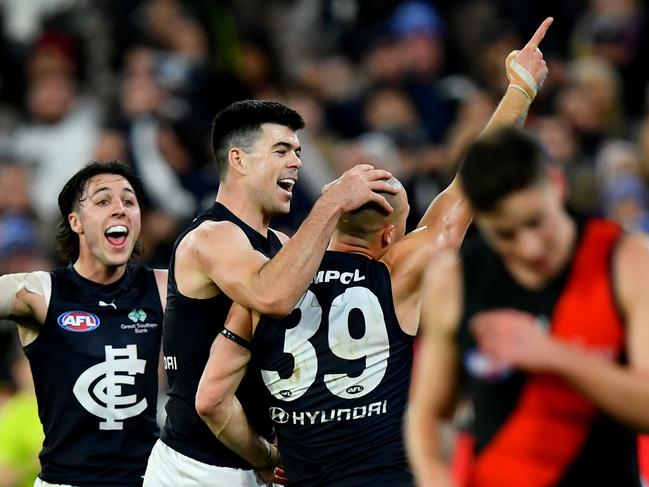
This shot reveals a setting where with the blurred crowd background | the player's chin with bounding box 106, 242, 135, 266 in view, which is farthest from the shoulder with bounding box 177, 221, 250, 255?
the blurred crowd background

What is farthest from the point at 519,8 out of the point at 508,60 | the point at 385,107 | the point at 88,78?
the point at 508,60

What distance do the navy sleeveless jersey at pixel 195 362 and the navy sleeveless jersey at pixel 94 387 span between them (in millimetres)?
266

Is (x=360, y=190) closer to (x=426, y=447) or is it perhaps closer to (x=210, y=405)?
(x=210, y=405)

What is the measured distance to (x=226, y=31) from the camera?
14109 mm

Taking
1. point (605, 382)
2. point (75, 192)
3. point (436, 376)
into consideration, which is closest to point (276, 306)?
point (436, 376)

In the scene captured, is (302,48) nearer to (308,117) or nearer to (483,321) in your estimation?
(308,117)

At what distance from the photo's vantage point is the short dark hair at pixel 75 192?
6.50 m

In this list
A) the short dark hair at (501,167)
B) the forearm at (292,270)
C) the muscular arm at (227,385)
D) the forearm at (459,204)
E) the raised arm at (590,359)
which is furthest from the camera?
the forearm at (459,204)

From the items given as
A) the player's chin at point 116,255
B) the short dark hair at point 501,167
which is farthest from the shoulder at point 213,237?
the short dark hair at point 501,167

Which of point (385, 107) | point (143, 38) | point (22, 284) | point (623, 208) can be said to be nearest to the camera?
point (22, 284)

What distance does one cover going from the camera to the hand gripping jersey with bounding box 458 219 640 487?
12.7 ft

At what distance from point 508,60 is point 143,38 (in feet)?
25.5

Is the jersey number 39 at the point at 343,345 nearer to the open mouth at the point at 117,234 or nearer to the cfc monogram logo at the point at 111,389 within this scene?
the cfc monogram logo at the point at 111,389

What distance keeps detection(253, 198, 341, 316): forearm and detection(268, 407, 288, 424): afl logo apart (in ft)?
1.55
